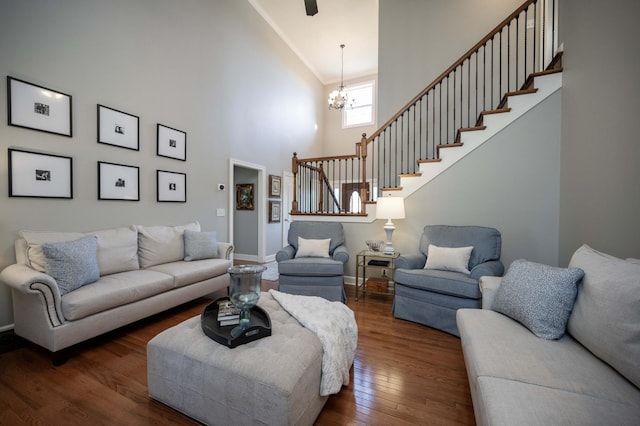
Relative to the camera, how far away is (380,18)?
4.88 metres

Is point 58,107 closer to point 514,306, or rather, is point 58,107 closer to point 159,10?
point 159,10

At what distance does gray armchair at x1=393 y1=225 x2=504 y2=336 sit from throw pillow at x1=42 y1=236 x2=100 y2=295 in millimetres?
2809

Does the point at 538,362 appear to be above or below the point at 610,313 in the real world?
below

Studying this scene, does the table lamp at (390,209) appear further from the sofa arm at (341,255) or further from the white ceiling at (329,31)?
the white ceiling at (329,31)

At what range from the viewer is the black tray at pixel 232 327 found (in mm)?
1374

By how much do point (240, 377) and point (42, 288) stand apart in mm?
1704

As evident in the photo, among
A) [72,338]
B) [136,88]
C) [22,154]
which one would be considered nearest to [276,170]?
[136,88]

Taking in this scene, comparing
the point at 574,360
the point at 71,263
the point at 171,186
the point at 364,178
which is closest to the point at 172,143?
the point at 171,186

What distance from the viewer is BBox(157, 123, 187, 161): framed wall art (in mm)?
3496

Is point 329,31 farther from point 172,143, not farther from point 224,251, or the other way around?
point 224,251

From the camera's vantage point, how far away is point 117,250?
2.67m

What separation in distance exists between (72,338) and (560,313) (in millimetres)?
3177

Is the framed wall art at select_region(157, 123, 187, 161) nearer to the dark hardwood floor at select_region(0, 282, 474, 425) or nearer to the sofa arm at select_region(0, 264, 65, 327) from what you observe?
the sofa arm at select_region(0, 264, 65, 327)

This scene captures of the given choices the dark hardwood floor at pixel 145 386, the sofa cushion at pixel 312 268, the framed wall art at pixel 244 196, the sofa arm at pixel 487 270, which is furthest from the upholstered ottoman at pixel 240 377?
the framed wall art at pixel 244 196
